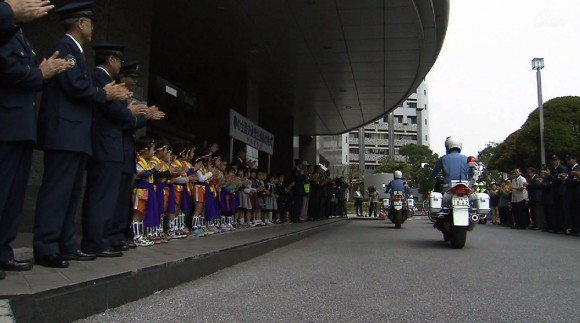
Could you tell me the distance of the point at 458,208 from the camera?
7.96m

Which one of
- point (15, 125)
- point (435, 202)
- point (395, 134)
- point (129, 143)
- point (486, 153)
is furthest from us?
point (395, 134)

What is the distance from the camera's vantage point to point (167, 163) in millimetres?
7457

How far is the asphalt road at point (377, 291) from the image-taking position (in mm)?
3564

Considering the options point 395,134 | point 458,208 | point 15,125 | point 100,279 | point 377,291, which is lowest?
point 377,291

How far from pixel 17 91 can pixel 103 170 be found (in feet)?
4.96

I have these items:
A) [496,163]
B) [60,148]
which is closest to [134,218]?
[60,148]

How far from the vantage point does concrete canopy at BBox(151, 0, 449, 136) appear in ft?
32.8

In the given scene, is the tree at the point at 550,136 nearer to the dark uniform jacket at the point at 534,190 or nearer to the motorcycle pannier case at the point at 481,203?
the dark uniform jacket at the point at 534,190

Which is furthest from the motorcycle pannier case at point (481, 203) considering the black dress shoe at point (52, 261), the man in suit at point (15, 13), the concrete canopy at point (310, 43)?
the man in suit at point (15, 13)

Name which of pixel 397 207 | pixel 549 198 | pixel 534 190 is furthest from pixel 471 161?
pixel 534 190

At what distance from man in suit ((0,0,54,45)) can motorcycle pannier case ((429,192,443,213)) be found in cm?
689

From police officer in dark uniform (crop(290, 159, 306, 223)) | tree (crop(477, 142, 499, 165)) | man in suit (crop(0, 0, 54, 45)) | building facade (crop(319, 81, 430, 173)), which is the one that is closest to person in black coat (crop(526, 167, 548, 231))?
police officer in dark uniform (crop(290, 159, 306, 223))

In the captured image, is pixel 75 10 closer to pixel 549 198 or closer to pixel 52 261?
pixel 52 261

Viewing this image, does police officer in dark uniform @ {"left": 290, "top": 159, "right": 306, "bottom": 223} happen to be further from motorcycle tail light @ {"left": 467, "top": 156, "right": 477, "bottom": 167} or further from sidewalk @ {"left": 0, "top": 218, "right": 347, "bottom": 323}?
sidewalk @ {"left": 0, "top": 218, "right": 347, "bottom": 323}
